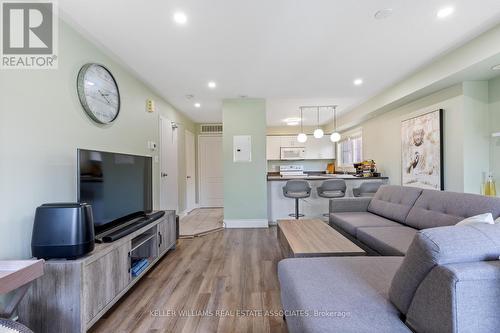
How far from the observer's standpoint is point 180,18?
2.12 m

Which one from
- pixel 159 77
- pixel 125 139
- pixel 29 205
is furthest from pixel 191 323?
A: pixel 159 77

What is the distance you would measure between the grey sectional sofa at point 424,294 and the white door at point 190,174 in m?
5.16

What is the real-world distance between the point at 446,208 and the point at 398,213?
1.97ft

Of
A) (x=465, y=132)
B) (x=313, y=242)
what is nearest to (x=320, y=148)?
(x=465, y=132)

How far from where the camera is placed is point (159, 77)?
3.47 metres

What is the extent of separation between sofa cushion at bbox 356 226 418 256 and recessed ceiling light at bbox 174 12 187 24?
271cm

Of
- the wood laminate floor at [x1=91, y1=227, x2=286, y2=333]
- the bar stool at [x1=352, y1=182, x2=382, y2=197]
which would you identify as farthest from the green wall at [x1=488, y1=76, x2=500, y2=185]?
the wood laminate floor at [x1=91, y1=227, x2=286, y2=333]

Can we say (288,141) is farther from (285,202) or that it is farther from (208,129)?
(285,202)

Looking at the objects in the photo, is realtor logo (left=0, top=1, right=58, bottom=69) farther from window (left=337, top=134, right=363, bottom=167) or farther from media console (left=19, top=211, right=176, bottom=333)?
window (left=337, top=134, right=363, bottom=167)

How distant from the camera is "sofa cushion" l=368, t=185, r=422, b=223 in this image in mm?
2752

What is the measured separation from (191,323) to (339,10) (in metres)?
2.84

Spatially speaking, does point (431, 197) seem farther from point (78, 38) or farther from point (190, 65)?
point (78, 38)

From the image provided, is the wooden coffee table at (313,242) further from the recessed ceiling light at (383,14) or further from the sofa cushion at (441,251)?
the recessed ceiling light at (383,14)

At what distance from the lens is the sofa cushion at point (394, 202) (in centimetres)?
275
